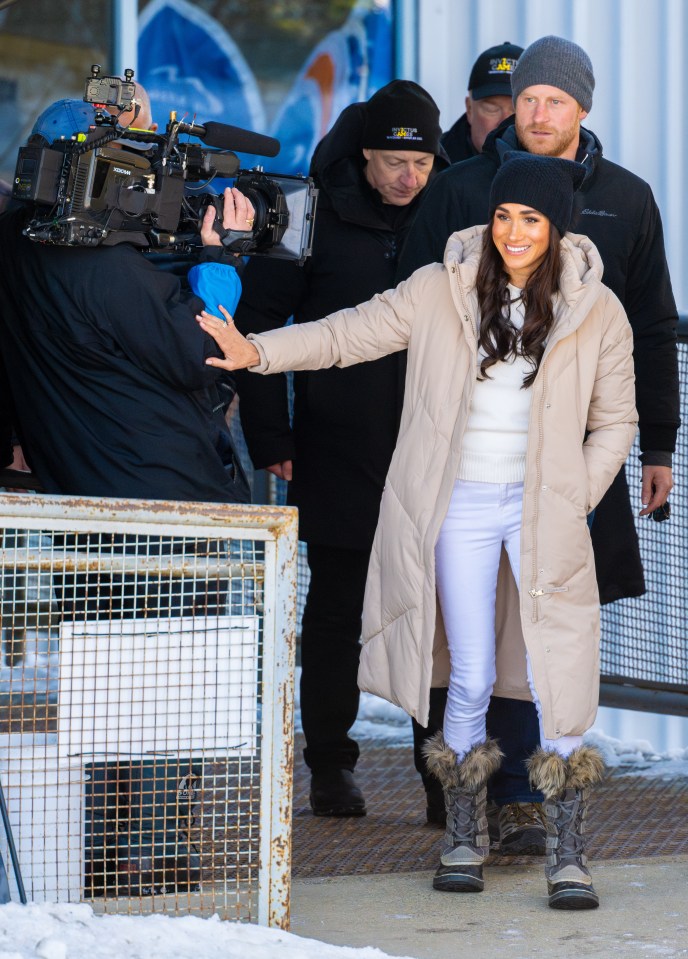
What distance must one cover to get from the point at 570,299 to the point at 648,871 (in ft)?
5.01

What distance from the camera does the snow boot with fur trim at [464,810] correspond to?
4.01 m

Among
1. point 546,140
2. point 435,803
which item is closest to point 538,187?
point 546,140

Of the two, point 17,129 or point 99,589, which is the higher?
point 17,129

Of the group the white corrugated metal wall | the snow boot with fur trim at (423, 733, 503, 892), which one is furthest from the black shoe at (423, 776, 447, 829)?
the white corrugated metal wall

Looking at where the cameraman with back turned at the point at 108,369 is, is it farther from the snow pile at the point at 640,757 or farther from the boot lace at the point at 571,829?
the snow pile at the point at 640,757

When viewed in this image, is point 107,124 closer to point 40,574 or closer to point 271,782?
point 40,574

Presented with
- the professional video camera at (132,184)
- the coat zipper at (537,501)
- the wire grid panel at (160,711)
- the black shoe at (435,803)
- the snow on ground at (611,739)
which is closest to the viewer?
the wire grid panel at (160,711)

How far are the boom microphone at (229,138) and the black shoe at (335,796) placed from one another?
193 cm

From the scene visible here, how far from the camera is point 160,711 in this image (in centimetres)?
343

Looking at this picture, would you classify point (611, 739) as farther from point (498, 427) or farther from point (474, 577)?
point (498, 427)

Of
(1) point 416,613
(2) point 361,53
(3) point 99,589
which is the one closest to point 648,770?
(1) point 416,613

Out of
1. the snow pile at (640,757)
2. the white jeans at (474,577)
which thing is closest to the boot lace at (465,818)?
the white jeans at (474,577)

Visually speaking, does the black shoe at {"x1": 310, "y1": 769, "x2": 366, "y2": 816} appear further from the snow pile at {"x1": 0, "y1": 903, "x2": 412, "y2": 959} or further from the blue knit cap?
the blue knit cap

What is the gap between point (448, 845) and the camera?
4.07 metres
